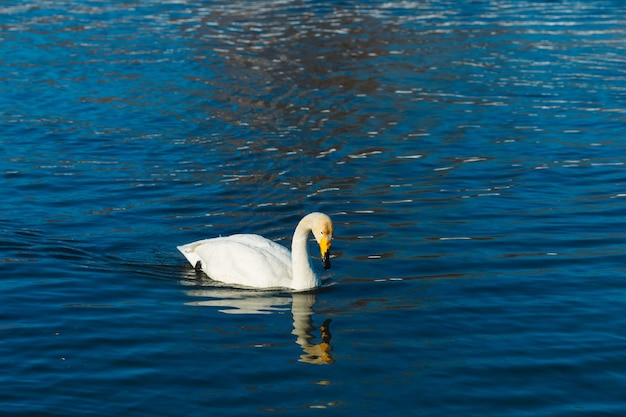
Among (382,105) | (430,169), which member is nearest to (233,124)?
(382,105)

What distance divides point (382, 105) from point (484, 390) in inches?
552

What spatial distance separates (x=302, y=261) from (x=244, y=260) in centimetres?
69

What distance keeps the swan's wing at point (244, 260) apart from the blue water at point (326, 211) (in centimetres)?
18

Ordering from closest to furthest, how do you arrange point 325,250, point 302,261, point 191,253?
1. point 325,250
2. point 302,261
3. point 191,253

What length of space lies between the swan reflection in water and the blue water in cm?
4

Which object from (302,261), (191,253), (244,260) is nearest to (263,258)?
(244,260)

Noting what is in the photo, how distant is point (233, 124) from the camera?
2150 centimetres

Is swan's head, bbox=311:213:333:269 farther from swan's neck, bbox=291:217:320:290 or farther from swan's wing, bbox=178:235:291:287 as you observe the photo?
swan's wing, bbox=178:235:291:287

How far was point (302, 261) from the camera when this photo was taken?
40.5 ft

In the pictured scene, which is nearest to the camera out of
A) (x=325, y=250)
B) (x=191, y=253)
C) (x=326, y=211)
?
(x=325, y=250)

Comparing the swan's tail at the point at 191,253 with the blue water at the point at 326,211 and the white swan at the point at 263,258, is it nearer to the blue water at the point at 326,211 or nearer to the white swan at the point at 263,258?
the white swan at the point at 263,258

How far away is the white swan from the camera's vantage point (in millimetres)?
12250

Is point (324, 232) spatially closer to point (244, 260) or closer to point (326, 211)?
point (244, 260)

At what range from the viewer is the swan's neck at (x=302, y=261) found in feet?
40.5
